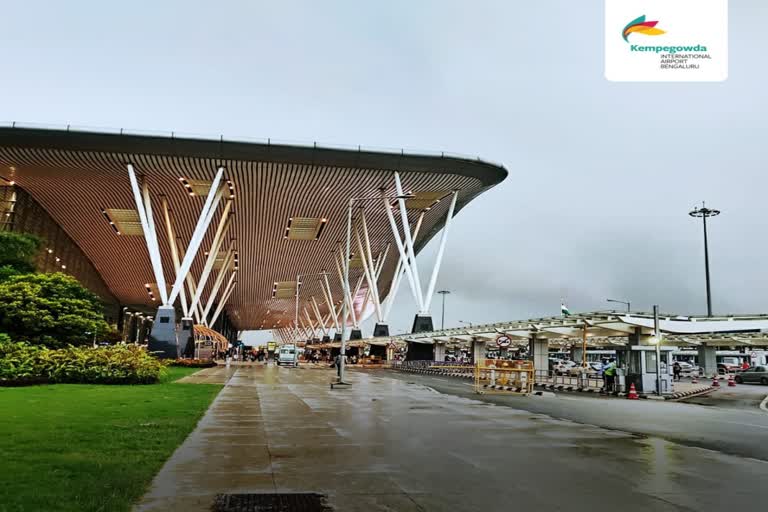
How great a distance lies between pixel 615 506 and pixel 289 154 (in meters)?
42.7

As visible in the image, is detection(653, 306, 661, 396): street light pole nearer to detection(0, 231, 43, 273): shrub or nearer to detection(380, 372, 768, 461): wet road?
detection(380, 372, 768, 461): wet road

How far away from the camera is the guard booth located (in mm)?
27266

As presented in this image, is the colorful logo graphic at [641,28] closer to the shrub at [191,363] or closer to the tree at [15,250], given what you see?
the shrub at [191,363]

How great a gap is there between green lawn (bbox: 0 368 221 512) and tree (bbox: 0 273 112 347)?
13.9 m

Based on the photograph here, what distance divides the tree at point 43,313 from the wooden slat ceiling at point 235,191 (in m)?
16.0

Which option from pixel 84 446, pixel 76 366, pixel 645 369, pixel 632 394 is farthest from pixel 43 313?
pixel 645 369

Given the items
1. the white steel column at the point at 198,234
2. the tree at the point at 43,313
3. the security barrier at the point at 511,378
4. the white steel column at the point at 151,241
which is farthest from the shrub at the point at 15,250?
the security barrier at the point at 511,378

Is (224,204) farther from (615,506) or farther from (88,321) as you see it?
(615,506)

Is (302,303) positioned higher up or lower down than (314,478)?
higher up

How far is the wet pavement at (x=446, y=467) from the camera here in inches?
250

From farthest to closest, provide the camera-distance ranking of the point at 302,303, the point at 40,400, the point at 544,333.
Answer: the point at 302,303
the point at 544,333
the point at 40,400

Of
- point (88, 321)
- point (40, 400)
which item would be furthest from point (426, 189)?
point (40, 400)

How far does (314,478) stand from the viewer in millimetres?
7191

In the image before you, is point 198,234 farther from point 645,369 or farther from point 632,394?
point 632,394
